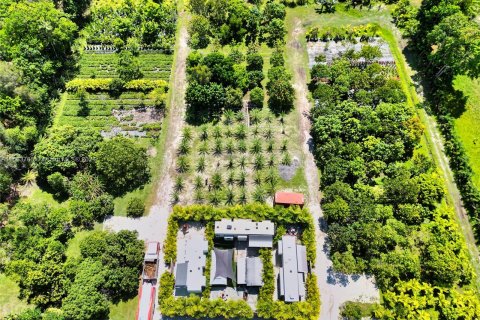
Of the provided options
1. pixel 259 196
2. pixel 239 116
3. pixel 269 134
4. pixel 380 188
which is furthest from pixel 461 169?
pixel 239 116

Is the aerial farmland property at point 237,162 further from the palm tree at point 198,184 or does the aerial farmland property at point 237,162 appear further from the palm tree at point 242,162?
the palm tree at point 242,162

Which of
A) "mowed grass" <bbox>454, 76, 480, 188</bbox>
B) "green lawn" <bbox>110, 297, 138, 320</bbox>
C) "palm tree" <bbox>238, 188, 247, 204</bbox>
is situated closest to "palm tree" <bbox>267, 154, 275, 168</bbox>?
"palm tree" <bbox>238, 188, 247, 204</bbox>

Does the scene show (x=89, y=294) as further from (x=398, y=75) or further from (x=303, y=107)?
(x=398, y=75)

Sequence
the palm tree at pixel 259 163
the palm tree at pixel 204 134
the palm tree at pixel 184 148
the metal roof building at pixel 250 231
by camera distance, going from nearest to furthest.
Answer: the metal roof building at pixel 250 231 → the palm tree at pixel 259 163 → the palm tree at pixel 184 148 → the palm tree at pixel 204 134

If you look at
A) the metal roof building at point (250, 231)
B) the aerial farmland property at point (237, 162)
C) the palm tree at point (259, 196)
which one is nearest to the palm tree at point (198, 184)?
the aerial farmland property at point (237, 162)

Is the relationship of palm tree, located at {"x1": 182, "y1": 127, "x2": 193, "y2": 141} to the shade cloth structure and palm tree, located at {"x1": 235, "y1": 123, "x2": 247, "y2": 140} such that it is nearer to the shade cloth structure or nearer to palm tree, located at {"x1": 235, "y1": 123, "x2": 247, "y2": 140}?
palm tree, located at {"x1": 235, "y1": 123, "x2": 247, "y2": 140}
